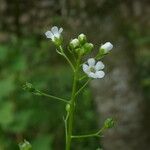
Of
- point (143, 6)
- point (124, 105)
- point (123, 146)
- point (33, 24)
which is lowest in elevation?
point (123, 146)

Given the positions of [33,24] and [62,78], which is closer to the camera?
[62,78]

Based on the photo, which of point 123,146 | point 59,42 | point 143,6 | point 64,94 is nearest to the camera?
point 59,42

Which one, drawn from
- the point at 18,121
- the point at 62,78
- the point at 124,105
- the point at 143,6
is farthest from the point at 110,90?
the point at 143,6

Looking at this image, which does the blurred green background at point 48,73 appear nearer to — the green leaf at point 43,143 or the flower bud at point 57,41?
the green leaf at point 43,143

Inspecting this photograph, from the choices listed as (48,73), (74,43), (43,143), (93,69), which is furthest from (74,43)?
(48,73)

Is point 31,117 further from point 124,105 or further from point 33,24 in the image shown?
point 33,24

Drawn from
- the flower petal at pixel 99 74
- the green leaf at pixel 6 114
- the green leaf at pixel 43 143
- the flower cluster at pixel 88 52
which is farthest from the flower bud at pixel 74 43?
the green leaf at pixel 43 143

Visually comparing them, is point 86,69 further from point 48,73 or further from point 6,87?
point 48,73
